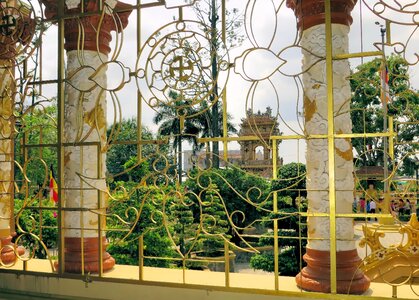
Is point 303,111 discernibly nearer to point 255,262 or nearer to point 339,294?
point 339,294

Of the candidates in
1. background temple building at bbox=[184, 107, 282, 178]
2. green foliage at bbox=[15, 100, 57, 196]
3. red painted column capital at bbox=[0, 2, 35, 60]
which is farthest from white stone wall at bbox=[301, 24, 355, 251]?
red painted column capital at bbox=[0, 2, 35, 60]

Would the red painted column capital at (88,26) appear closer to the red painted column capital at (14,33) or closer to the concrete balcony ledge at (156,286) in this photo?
the red painted column capital at (14,33)

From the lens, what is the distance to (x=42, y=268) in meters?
3.37

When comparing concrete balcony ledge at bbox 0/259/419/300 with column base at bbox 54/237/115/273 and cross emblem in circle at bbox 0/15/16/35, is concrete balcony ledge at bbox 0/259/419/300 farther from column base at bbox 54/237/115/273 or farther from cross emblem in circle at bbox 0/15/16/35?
cross emblem in circle at bbox 0/15/16/35

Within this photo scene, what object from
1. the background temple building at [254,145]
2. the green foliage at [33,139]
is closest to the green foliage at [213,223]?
the background temple building at [254,145]

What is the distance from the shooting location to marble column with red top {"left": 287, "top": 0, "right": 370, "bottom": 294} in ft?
8.41

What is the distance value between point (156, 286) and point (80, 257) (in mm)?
686

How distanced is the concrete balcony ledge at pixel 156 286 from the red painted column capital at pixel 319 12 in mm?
1600

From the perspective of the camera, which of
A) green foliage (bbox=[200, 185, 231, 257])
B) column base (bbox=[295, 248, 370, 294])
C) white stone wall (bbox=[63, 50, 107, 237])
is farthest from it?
green foliage (bbox=[200, 185, 231, 257])

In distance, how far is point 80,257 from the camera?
308 centimetres

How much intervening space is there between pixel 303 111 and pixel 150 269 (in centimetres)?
164

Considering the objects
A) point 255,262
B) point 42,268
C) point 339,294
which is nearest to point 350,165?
point 339,294

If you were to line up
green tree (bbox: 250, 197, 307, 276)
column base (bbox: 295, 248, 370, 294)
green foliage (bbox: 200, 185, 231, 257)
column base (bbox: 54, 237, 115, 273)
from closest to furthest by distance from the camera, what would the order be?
1. column base (bbox: 295, 248, 370, 294)
2. column base (bbox: 54, 237, 115, 273)
3. green foliage (bbox: 200, 185, 231, 257)
4. green tree (bbox: 250, 197, 307, 276)

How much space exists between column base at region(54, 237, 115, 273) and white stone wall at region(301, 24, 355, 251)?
153 cm
